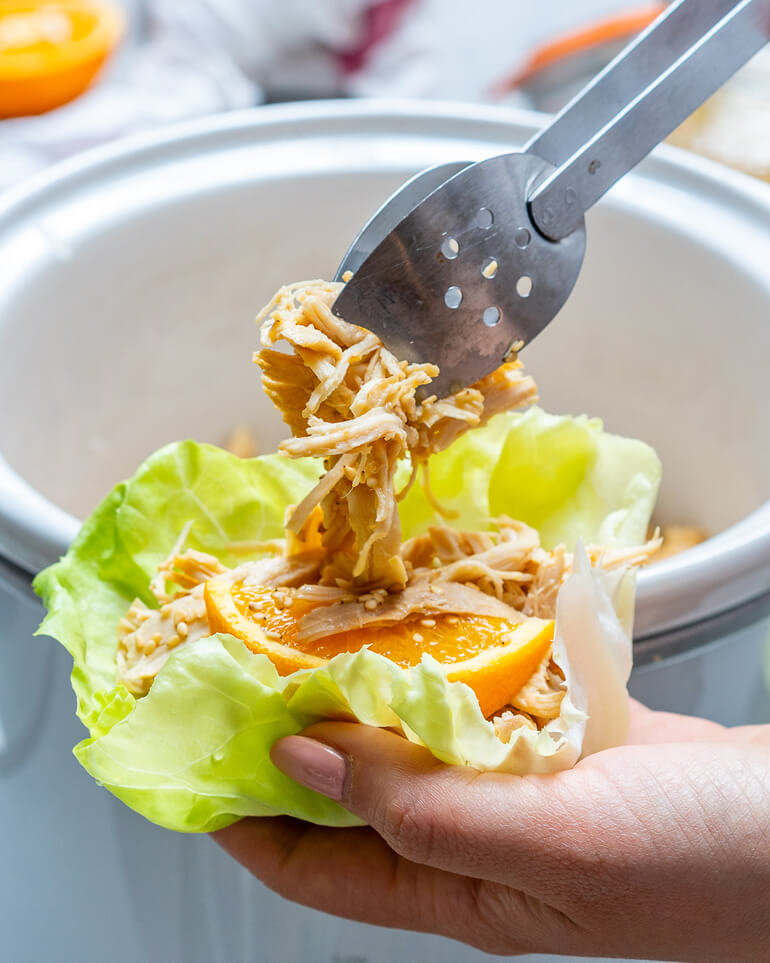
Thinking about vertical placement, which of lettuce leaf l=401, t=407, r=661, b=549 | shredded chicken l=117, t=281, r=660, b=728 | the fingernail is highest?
lettuce leaf l=401, t=407, r=661, b=549

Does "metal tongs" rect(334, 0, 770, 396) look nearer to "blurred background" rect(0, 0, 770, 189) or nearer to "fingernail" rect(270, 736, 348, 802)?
"fingernail" rect(270, 736, 348, 802)

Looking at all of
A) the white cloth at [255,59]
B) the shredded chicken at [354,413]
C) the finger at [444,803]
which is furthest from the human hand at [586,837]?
the white cloth at [255,59]

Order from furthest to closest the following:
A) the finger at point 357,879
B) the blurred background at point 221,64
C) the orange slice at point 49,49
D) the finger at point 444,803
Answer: the orange slice at point 49,49 < the blurred background at point 221,64 < the finger at point 357,879 < the finger at point 444,803

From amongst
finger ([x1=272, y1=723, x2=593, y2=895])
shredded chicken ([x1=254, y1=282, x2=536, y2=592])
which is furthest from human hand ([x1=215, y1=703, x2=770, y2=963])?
shredded chicken ([x1=254, y1=282, x2=536, y2=592])

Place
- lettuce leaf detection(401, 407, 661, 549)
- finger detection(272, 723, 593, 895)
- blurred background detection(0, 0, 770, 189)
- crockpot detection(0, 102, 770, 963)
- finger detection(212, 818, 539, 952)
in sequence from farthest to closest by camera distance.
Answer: blurred background detection(0, 0, 770, 189)
lettuce leaf detection(401, 407, 661, 549)
crockpot detection(0, 102, 770, 963)
finger detection(212, 818, 539, 952)
finger detection(272, 723, 593, 895)

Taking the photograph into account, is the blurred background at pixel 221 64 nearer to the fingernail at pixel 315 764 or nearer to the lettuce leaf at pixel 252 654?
the lettuce leaf at pixel 252 654

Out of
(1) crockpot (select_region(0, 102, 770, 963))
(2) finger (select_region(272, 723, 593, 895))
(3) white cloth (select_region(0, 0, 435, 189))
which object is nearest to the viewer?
(2) finger (select_region(272, 723, 593, 895))

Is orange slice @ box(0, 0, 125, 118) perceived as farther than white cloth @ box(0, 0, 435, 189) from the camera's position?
→ No
